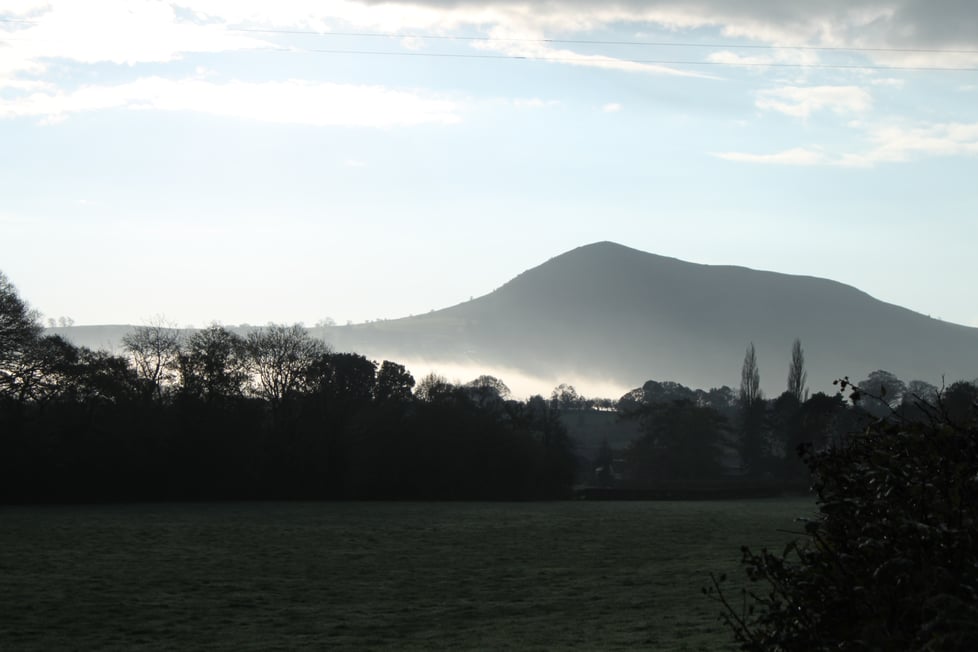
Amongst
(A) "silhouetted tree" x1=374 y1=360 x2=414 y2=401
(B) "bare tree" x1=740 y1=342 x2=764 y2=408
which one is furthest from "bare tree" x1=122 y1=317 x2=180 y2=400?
(B) "bare tree" x1=740 y1=342 x2=764 y2=408

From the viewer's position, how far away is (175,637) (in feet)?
56.8

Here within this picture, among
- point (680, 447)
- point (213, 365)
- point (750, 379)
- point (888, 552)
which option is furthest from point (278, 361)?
point (888, 552)

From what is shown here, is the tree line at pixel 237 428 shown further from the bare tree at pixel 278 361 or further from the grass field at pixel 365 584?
the grass field at pixel 365 584

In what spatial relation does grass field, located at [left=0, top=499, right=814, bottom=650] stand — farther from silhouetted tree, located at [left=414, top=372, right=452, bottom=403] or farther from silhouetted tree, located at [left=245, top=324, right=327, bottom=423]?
silhouetted tree, located at [left=414, top=372, right=452, bottom=403]

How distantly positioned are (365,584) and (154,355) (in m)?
59.8

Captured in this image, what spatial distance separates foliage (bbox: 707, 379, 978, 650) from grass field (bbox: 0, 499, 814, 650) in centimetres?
856

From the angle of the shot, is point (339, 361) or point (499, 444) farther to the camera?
point (339, 361)

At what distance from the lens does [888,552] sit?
5.86m

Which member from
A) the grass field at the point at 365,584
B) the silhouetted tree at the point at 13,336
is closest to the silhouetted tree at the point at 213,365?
the silhouetted tree at the point at 13,336

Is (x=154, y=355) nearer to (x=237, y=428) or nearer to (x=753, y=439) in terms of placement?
(x=237, y=428)

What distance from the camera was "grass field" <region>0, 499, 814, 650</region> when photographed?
17.2m

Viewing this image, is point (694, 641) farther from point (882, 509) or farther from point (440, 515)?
point (440, 515)

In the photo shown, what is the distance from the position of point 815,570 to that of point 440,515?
49.7 metres

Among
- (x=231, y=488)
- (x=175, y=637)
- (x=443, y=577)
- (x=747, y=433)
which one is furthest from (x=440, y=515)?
(x=747, y=433)
